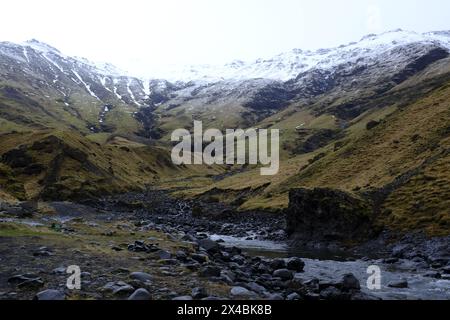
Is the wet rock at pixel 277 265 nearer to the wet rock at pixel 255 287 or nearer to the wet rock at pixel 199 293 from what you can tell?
the wet rock at pixel 255 287

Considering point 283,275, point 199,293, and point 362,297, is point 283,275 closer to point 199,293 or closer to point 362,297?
point 362,297

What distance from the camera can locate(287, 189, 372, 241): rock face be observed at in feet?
141

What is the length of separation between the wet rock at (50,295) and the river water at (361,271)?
43.5 ft

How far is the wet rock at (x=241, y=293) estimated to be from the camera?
56.1 feet

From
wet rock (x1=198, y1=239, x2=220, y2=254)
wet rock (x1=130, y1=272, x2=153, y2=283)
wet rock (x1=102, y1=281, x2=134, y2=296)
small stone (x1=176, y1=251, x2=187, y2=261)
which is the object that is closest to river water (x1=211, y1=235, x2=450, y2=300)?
wet rock (x1=198, y1=239, x2=220, y2=254)

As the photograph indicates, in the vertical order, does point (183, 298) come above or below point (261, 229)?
below

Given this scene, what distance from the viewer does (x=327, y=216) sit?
45219 millimetres

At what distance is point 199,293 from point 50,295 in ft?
16.0

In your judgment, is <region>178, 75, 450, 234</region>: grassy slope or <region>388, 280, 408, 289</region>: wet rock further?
<region>178, 75, 450, 234</region>: grassy slope

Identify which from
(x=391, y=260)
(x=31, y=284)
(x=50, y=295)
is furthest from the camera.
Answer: (x=391, y=260)

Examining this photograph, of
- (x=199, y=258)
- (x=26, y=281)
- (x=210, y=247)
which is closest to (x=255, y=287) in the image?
(x=199, y=258)

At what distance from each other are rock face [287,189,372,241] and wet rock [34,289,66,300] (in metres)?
32.1

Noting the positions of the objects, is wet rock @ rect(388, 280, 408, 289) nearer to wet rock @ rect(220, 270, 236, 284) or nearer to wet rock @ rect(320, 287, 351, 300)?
wet rock @ rect(320, 287, 351, 300)
